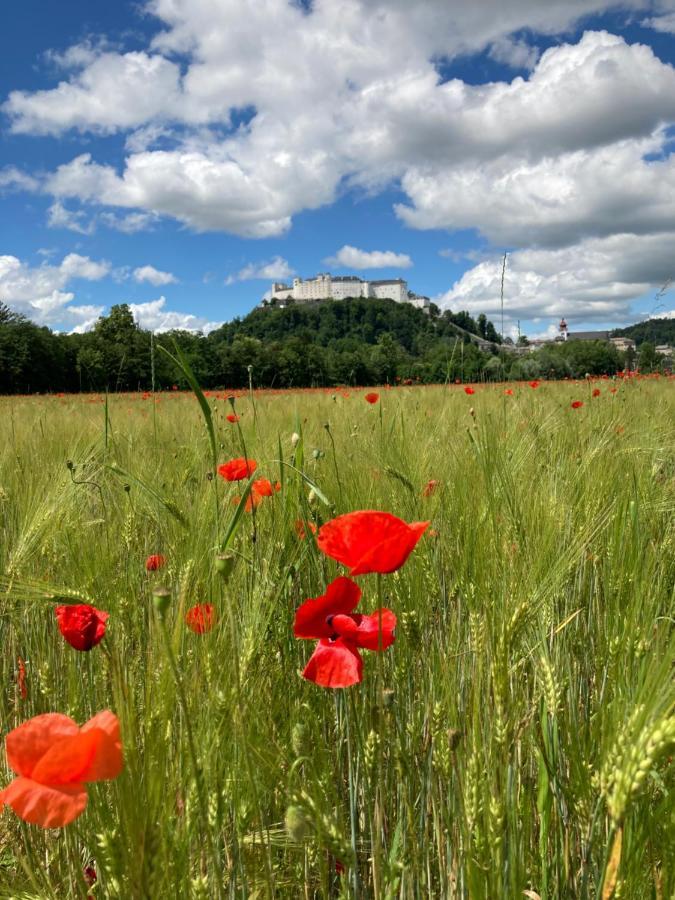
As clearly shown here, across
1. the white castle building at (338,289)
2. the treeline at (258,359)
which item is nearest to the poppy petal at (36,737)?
the treeline at (258,359)

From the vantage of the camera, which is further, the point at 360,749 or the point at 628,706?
the point at 360,749

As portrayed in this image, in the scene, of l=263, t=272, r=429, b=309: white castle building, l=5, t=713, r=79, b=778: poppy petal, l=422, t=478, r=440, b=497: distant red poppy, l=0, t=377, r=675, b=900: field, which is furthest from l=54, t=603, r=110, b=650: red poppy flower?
l=263, t=272, r=429, b=309: white castle building

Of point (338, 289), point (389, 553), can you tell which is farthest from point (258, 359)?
point (338, 289)

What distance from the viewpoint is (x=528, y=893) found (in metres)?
0.62

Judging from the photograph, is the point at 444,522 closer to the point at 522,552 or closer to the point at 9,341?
the point at 522,552

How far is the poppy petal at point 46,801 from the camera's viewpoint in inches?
16.6

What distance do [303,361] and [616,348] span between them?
55.8 ft

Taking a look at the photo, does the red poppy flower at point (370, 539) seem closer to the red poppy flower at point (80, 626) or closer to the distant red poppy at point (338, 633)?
the distant red poppy at point (338, 633)

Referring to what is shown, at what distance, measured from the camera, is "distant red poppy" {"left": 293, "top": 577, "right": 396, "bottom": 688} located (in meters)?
0.63

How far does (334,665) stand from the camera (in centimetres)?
63

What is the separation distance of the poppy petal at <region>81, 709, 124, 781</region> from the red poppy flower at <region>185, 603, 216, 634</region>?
0.24 meters

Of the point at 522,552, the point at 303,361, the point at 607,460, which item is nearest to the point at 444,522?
the point at 522,552

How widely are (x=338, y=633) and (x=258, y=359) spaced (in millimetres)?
13313

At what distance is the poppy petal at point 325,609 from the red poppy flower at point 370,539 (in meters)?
0.07
